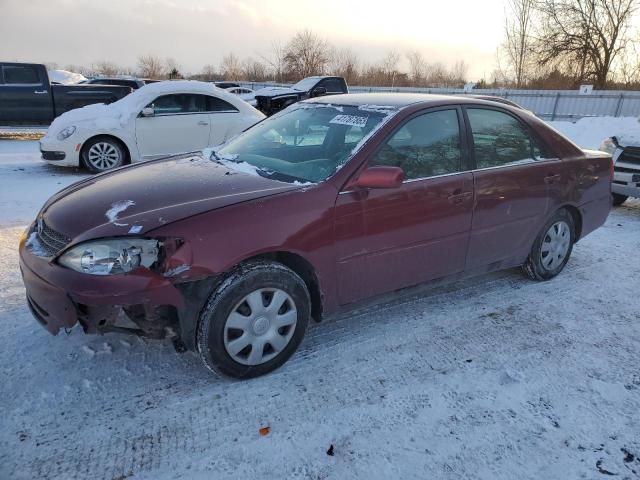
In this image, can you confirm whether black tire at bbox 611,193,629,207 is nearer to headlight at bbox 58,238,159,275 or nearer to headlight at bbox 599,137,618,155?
headlight at bbox 599,137,618,155

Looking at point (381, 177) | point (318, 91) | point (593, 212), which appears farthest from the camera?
point (318, 91)

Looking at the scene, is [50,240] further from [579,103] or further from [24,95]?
[579,103]

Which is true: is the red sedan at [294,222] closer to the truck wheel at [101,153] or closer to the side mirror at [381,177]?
the side mirror at [381,177]

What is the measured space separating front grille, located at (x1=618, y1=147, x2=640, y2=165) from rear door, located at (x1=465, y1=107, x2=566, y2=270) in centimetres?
329

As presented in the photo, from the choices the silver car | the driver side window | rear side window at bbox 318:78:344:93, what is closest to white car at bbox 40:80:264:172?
the driver side window

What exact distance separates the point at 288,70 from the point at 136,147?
39.0 m

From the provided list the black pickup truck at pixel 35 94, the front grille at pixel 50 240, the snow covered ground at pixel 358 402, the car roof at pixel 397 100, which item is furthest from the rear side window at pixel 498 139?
the black pickup truck at pixel 35 94

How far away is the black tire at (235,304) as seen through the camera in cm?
268

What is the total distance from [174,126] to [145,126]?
47 centimetres

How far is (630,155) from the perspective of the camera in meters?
6.80

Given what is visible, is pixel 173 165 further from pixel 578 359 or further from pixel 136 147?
pixel 136 147

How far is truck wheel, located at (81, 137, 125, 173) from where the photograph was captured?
323 inches

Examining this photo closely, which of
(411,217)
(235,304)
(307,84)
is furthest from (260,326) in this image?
(307,84)

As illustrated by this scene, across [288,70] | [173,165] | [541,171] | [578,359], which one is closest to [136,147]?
[173,165]
